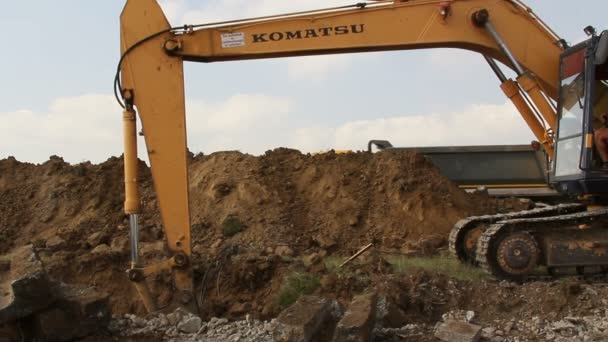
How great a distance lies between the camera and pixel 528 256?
312 inches

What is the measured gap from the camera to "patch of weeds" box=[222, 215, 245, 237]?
1218 cm

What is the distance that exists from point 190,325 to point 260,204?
6.47 metres

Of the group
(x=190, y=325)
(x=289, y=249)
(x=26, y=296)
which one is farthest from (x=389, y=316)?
(x=289, y=249)

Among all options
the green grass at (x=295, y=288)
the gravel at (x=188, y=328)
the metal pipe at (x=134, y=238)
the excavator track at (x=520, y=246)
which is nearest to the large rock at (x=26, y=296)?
the gravel at (x=188, y=328)

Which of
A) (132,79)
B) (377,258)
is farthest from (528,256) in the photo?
(132,79)

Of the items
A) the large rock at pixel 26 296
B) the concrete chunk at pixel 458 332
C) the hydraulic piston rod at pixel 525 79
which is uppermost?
the hydraulic piston rod at pixel 525 79

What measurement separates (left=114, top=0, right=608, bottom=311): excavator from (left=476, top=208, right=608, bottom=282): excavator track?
1cm

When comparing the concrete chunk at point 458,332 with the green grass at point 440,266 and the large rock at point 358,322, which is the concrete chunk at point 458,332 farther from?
the green grass at point 440,266

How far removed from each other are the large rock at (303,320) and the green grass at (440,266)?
8.08ft

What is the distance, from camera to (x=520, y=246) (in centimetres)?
792

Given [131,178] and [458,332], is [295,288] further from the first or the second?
[458,332]

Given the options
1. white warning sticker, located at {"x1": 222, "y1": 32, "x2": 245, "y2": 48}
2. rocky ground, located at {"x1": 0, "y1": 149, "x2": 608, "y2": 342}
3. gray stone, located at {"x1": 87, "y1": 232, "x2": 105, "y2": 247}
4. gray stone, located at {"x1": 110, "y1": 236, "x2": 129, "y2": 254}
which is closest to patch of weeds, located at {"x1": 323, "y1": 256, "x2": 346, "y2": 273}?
rocky ground, located at {"x1": 0, "y1": 149, "x2": 608, "y2": 342}

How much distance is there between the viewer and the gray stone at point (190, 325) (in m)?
6.44

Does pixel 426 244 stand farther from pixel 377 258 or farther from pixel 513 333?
pixel 513 333
